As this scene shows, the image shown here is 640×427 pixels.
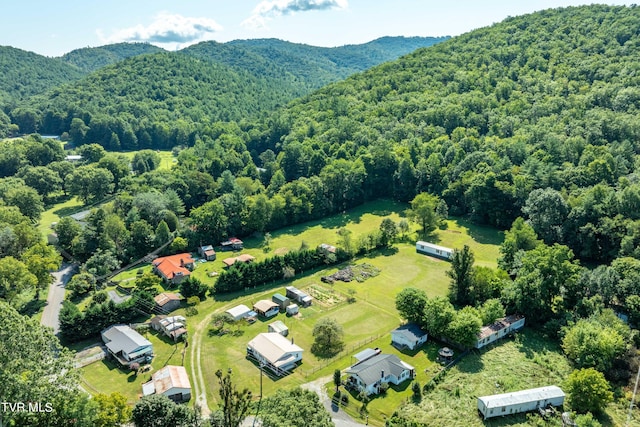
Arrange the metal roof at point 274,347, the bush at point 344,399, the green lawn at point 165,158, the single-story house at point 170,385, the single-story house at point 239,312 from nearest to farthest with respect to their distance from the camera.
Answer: the single-story house at point 170,385 → the bush at point 344,399 → the metal roof at point 274,347 → the single-story house at point 239,312 → the green lawn at point 165,158

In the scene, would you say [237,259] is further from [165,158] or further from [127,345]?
[165,158]

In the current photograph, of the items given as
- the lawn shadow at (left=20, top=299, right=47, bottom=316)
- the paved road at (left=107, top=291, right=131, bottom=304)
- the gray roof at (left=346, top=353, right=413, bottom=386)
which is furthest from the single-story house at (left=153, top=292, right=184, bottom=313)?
the gray roof at (left=346, top=353, right=413, bottom=386)

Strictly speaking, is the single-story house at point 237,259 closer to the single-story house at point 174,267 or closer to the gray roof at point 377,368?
the single-story house at point 174,267

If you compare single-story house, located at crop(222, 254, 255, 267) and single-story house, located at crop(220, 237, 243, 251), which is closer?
single-story house, located at crop(222, 254, 255, 267)

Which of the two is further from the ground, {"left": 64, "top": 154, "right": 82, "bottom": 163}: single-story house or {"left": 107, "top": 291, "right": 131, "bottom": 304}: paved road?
{"left": 64, "top": 154, "right": 82, "bottom": 163}: single-story house

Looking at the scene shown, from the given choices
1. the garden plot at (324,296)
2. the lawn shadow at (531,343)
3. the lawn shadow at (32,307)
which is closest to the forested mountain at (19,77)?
the lawn shadow at (32,307)

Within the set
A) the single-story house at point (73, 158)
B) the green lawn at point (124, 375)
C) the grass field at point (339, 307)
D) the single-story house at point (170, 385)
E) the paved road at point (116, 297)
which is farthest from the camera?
the single-story house at point (73, 158)

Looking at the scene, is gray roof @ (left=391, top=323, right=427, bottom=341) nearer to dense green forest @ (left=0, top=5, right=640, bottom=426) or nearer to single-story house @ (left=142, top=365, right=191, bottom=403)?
dense green forest @ (left=0, top=5, right=640, bottom=426)

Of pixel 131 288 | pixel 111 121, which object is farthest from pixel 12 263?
pixel 111 121
